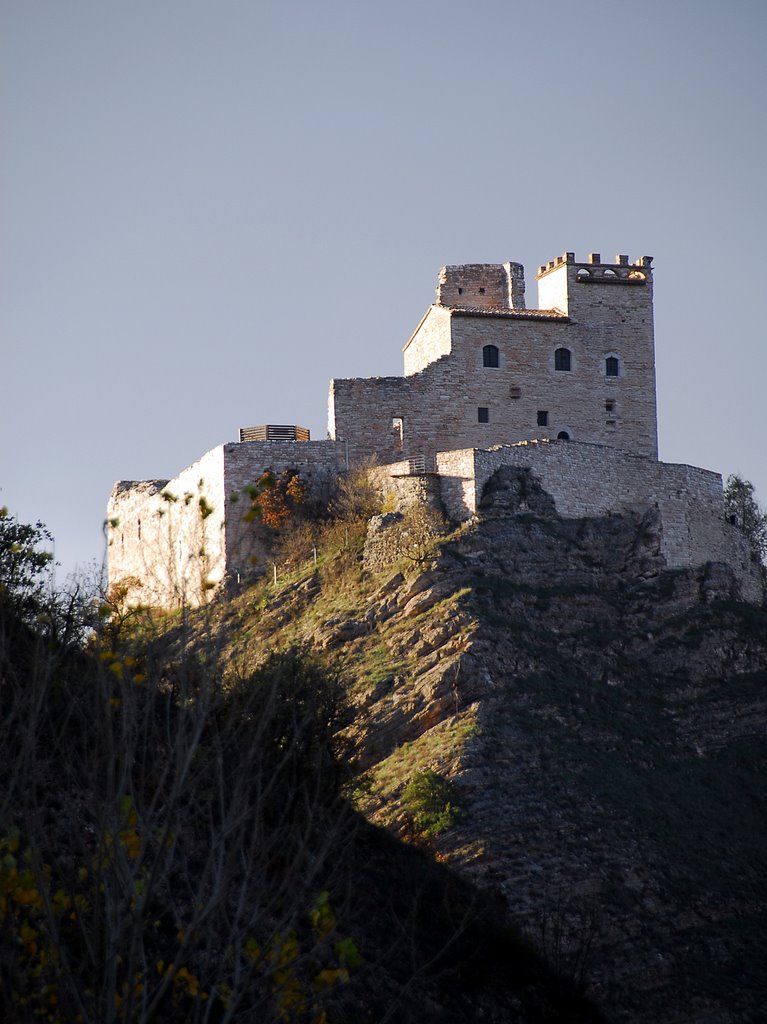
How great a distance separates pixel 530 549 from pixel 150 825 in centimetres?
2710

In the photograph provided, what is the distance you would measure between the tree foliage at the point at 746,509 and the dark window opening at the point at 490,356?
1675 cm

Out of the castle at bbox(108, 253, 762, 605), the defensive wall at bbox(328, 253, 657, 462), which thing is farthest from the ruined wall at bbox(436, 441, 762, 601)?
the defensive wall at bbox(328, 253, 657, 462)

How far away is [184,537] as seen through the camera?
1604 inches

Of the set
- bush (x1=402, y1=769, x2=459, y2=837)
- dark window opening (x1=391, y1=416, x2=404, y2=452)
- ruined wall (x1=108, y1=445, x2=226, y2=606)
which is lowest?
bush (x1=402, y1=769, x2=459, y2=837)

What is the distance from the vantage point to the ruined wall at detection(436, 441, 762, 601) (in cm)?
3769

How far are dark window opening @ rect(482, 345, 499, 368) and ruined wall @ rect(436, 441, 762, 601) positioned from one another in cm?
433

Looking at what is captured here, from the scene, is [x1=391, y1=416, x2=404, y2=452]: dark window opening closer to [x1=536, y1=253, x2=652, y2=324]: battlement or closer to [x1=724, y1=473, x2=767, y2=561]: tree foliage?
[x1=536, y1=253, x2=652, y2=324]: battlement

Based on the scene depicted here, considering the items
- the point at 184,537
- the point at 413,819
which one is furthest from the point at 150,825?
the point at 184,537

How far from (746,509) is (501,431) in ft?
62.6

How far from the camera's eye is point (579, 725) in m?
31.9

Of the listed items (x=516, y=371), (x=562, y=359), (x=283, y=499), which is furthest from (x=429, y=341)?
(x=283, y=499)

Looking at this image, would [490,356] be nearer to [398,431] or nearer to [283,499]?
[398,431]

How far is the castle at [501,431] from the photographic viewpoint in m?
39.1

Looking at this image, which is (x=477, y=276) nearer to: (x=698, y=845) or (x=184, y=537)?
(x=184, y=537)
